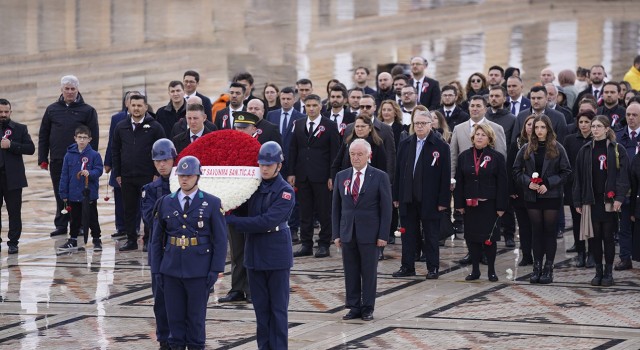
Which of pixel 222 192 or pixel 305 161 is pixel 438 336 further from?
pixel 305 161

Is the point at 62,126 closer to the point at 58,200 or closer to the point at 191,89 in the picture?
the point at 58,200

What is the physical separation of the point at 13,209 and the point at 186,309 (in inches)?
259

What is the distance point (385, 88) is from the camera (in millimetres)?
20375

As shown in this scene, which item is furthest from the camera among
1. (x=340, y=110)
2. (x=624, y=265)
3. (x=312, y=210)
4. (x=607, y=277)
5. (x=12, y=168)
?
(x=340, y=110)

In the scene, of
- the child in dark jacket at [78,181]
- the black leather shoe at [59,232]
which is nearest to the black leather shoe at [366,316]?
the child in dark jacket at [78,181]

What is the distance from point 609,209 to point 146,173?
5.83 meters

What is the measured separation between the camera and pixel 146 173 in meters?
17.5

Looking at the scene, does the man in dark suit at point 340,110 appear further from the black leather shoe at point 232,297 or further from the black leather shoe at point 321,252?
the black leather shoe at point 232,297

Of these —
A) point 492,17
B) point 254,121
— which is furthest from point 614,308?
point 492,17

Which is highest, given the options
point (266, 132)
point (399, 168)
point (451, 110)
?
point (451, 110)

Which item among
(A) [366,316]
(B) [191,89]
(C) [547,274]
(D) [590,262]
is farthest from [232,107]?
(A) [366,316]

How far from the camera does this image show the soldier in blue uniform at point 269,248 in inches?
473

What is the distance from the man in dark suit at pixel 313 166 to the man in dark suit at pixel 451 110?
2.20m

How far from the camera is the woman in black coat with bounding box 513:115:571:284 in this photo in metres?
15.3
